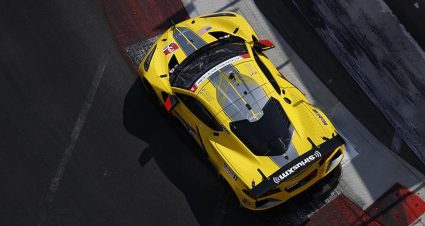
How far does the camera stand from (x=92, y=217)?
9.24 m

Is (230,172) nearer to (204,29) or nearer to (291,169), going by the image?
(291,169)

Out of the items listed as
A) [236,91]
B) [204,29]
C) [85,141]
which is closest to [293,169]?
[236,91]

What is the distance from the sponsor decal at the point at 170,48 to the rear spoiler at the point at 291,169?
10.3 feet

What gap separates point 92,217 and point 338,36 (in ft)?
19.2

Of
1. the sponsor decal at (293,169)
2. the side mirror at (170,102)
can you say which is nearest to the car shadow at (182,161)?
the side mirror at (170,102)

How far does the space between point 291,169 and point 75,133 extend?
446cm

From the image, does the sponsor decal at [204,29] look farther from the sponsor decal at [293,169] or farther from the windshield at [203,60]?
the sponsor decal at [293,169]

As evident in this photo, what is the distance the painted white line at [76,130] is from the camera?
9508mm

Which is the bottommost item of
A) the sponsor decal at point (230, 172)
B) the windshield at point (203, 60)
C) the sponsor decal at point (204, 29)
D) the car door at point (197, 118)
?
the sponsor decal at point (230, 172)

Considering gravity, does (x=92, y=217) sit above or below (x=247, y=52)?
below

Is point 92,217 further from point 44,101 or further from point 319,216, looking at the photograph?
point 319,216

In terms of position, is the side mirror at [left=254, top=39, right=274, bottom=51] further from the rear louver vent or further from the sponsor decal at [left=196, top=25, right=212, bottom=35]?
the sponsor decal at [left=196, top=25, right=212, bottom=35]

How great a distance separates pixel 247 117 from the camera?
8188 mm

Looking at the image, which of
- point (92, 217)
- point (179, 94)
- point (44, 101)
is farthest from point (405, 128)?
point (44, 101)
